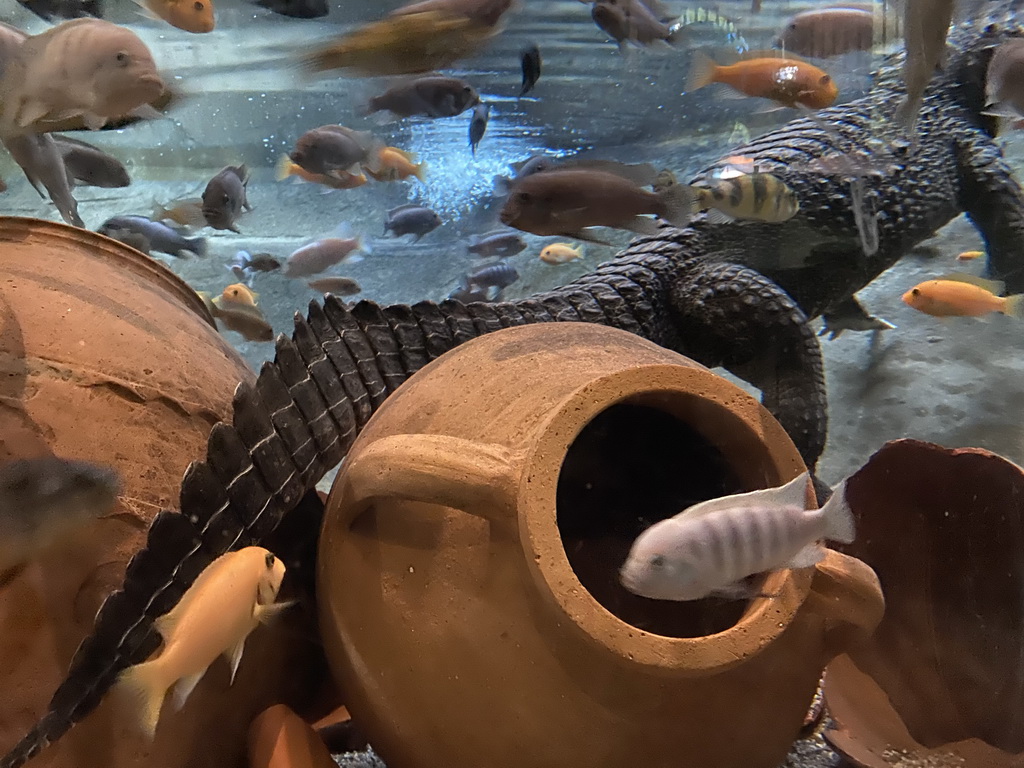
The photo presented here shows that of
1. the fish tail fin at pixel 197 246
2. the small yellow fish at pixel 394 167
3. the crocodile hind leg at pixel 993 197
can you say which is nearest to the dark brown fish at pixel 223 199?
the fish tail fin at pixel 197 246

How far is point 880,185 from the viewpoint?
332 centimetres

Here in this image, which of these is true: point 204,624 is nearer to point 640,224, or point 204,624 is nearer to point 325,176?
point 640,224

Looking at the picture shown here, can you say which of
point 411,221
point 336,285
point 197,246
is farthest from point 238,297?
point 411,221

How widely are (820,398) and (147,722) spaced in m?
2.61

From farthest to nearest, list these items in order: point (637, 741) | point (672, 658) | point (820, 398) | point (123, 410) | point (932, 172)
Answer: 1. point (932, 172)
2. point (820, 398)
3. point (123, 410)
4. point (637, 741)
5. point (672, 658)

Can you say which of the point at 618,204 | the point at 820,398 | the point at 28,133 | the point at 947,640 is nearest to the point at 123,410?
the point at 28,133

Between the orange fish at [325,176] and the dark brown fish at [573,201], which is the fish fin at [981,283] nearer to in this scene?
the dark brown fish at [573,201]

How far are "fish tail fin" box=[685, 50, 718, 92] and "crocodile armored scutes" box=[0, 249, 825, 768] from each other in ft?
2.99

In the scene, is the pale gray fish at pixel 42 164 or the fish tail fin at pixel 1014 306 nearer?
the pale gray fish at pixel 42 164

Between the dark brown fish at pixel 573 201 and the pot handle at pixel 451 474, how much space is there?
3.26ft

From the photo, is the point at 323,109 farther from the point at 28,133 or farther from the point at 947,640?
the point at 947,640

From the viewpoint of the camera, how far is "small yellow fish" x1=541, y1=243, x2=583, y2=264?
5125 mm

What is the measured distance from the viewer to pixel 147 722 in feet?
3.39

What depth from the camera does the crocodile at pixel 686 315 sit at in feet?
3.59
